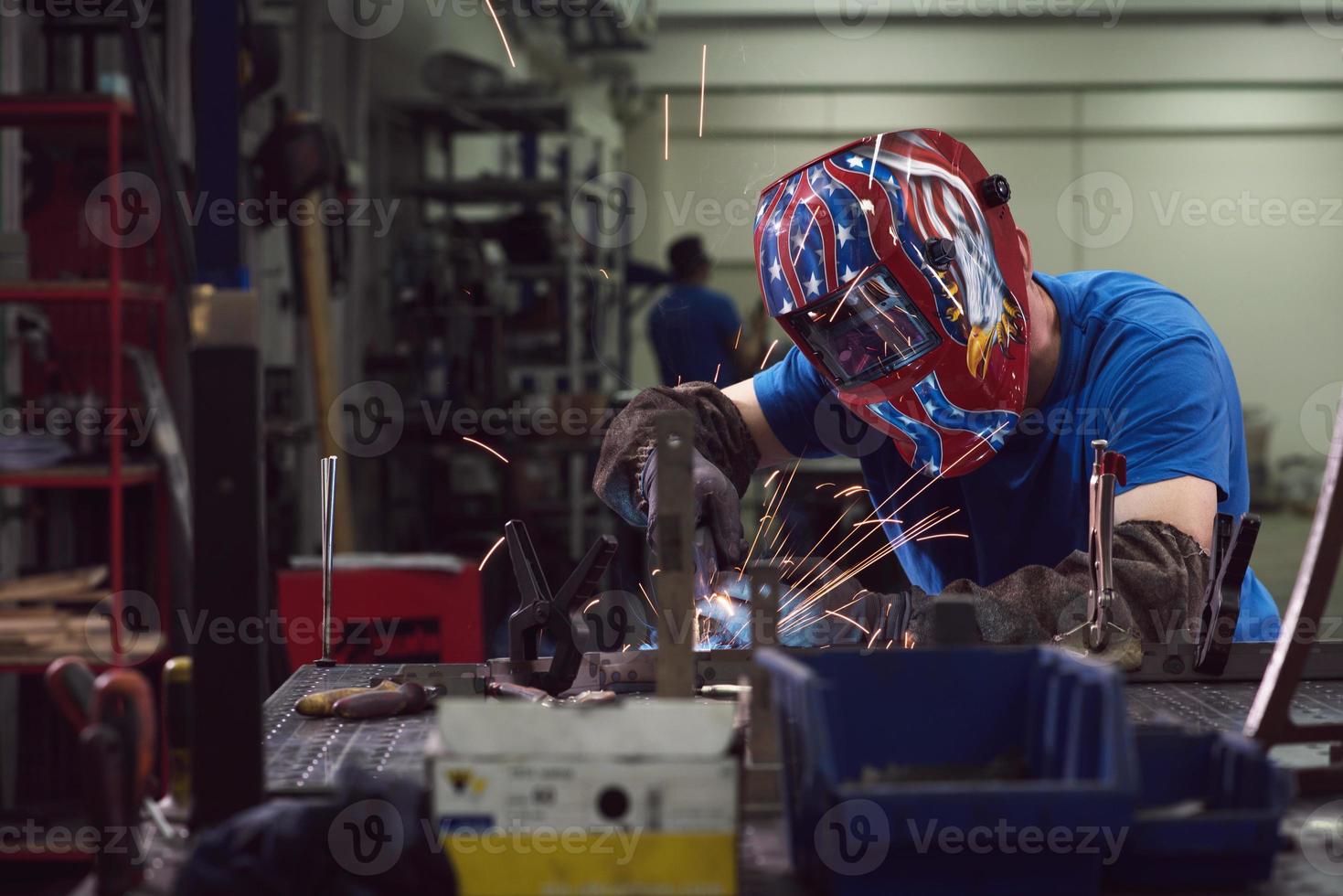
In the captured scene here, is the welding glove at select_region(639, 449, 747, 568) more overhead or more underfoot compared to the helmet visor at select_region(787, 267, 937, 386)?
more underfoot

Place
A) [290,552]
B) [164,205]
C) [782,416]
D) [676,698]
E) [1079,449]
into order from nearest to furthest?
1. [676,698]
2. [1079,449]
3. [782,416]
4. [164,205]
5. [290,552]

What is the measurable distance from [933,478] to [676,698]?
1.13 metres

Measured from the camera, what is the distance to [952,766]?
91cm

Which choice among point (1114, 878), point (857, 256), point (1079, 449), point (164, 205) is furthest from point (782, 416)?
point (164, 205)

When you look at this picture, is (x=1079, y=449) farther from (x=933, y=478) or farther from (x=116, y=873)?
(x=116, y=873)

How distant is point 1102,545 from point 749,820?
540 millimetres

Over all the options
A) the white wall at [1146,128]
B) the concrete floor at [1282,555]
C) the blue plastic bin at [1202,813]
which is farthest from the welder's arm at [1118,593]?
the white wall at [1146,128]

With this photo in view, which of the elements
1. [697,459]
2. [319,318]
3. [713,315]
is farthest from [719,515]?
[713,315]

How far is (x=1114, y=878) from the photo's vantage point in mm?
863

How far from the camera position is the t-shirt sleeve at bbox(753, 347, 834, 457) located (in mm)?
2197

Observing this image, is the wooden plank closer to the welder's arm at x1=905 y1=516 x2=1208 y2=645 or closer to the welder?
the welder

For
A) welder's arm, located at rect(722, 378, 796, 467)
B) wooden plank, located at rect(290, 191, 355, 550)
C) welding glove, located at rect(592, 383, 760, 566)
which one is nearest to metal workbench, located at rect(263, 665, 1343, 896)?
welding glove, located at rect(592, 383, 760, 566)

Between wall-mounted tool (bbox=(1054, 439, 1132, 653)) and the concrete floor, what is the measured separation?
5910 mm

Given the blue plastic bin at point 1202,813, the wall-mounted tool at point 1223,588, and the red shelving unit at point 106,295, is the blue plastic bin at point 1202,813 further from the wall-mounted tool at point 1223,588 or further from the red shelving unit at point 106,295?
the red shelving unit at point 106,295
